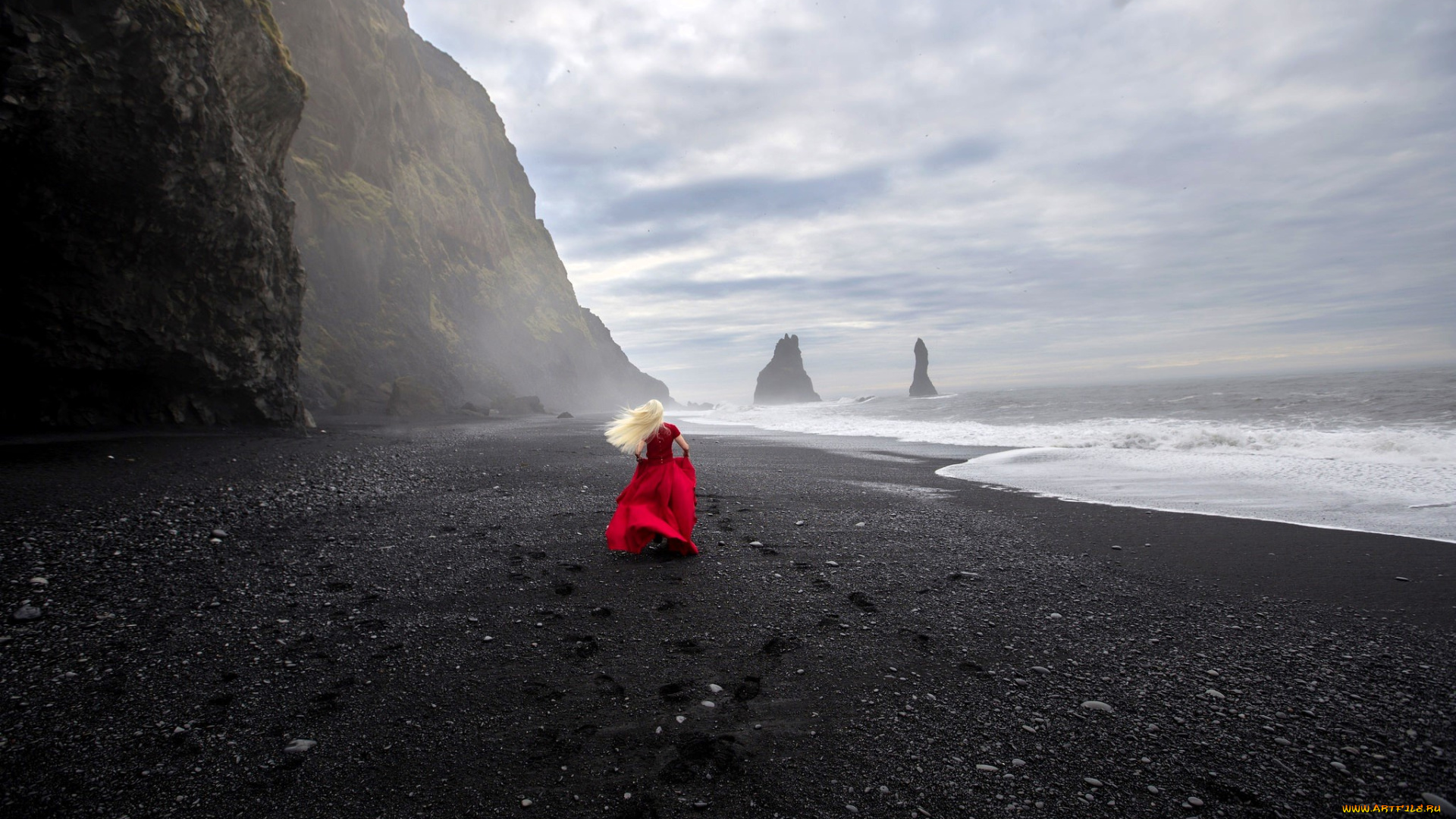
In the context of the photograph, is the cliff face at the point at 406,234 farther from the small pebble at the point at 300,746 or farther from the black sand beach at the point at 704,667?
the small pebble at the point at 300,746

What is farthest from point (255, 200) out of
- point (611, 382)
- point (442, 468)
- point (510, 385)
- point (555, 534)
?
point (611, 382)

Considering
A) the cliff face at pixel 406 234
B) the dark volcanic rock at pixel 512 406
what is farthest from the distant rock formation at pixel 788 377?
the dark volcanic rock at pixel 512 406

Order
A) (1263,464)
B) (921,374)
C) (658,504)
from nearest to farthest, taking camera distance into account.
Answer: (658,504)
(1263,464)
(921,374)

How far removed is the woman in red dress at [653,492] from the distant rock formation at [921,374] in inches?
4411

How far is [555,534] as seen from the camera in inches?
270

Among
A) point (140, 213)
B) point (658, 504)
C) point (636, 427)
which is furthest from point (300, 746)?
point (140, 213)

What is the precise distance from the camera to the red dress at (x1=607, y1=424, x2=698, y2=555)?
6.09 meters

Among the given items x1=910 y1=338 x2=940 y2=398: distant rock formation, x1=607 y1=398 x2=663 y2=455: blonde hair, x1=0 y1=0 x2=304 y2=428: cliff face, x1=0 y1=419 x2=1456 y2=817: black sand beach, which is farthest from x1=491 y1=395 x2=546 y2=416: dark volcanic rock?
x1=910 y1=338 x2=940 y2=398: distant rock formation

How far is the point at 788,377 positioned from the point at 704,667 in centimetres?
13178

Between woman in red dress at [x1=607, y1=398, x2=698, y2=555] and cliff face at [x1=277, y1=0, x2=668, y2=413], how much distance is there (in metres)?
29.3

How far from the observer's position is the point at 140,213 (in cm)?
1227

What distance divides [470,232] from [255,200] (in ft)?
144

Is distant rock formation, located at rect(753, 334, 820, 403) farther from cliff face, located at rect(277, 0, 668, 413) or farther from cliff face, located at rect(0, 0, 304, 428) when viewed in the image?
cliff face, located at rect(0, 0, 304, 428)

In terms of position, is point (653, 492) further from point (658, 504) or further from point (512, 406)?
point (512, 406)
